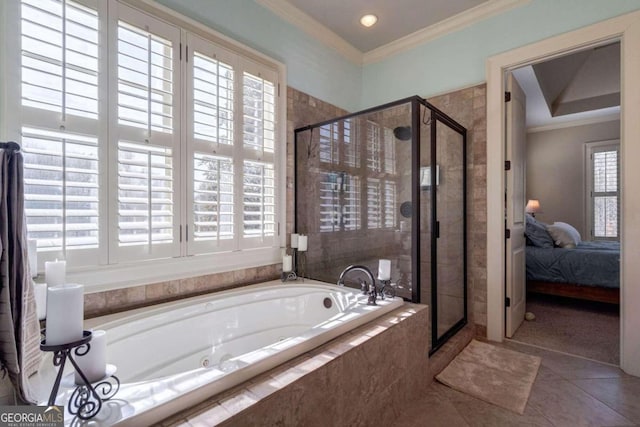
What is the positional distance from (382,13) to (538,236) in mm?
3182

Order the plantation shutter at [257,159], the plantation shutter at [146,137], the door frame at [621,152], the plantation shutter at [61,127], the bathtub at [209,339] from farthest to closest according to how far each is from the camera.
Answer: the plantation shutter at [257,159] → the door frame at [621,152] → the plantation shutter at [146,137] → the plantation shutter at [61,127] → the bathtub at [209,339]

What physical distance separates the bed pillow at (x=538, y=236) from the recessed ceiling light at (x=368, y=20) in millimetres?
3023

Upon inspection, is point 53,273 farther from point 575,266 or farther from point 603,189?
point 603,189

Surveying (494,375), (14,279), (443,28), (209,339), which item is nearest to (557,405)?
(494,375)

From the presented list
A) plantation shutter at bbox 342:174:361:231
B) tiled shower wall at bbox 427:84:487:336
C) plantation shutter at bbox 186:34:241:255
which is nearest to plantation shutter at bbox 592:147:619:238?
tiled shower wall at bbox 427:84:487:336

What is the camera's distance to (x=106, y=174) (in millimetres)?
1658

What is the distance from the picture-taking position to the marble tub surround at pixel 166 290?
65.6 inches

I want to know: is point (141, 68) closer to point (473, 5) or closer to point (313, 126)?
point (313, 126)

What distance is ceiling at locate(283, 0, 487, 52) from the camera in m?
2.53

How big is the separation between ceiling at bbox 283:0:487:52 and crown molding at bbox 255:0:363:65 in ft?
0.13

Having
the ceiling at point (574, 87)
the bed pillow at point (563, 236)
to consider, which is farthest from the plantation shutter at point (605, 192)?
the bed pillow at point (563, 236)

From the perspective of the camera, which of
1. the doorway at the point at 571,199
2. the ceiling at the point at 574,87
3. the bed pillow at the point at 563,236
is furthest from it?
the bed pillow at the point at 563,236

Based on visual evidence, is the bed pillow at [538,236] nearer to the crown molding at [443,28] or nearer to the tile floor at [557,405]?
the tile floor at [557,405]

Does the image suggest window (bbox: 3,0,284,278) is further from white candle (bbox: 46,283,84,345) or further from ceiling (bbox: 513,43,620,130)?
ceiling (bbox: 513,43,620,130)
